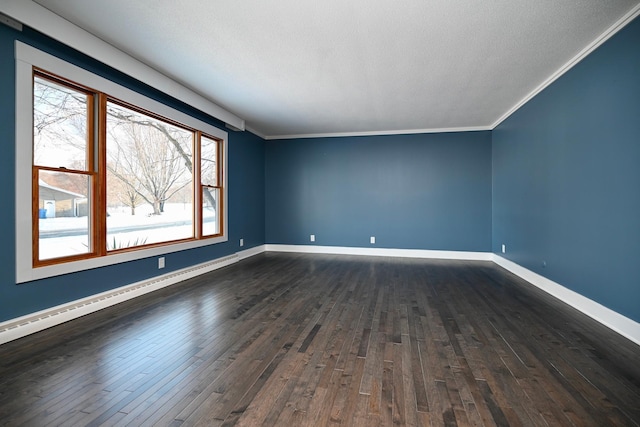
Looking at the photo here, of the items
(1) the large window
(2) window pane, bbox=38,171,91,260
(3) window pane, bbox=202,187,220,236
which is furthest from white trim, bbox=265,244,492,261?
(2) window pane, bbox=38,171,91,260

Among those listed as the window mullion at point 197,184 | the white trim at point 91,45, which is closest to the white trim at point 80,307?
the window mullion at point 197,184

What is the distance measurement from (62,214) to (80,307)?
0.91 m

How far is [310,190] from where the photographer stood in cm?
696

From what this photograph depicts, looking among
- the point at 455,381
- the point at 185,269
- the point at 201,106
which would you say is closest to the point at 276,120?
the point at 201,106

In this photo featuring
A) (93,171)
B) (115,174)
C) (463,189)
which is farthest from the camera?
(463,189)

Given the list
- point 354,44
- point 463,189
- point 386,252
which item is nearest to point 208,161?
point 354,44

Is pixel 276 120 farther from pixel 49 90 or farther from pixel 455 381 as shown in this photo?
pixel 455 381

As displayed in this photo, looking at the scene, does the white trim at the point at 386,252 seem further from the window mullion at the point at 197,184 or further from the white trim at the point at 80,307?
the white trim at the point at 80,307

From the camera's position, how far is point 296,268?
518cm

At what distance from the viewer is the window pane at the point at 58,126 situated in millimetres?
2648

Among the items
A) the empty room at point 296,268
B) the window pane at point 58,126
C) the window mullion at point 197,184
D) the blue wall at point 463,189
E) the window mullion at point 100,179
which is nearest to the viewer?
the empty room at point 296,268

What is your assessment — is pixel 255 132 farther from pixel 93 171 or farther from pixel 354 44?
pixel 354 44

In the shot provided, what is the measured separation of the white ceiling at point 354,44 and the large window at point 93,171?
571 mm

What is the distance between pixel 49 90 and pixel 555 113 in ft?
17.8
